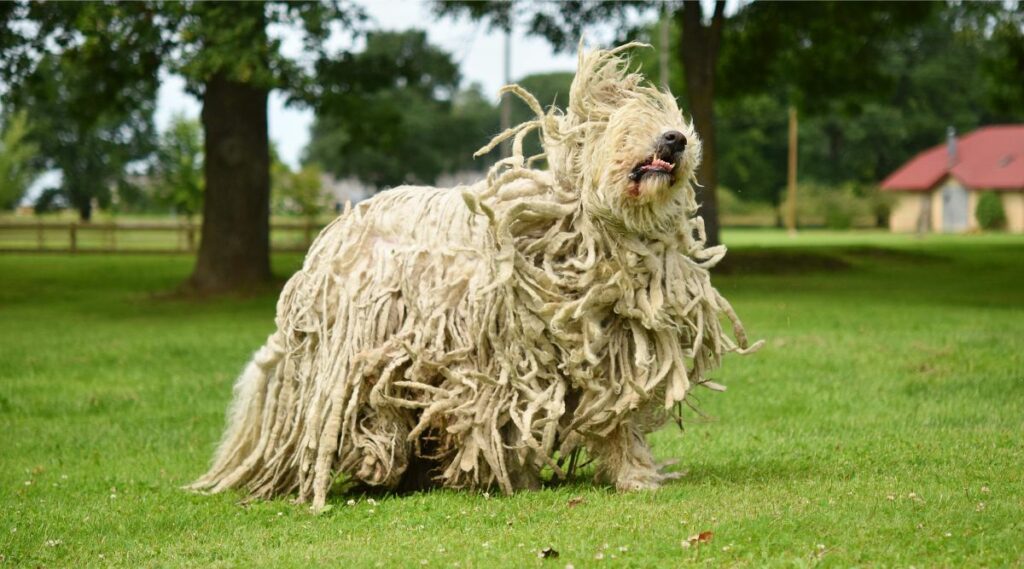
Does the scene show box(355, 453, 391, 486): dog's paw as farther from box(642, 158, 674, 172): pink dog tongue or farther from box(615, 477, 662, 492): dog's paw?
box(642, 158, 674, 172): pink dog tongue

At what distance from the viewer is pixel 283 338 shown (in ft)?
25.9

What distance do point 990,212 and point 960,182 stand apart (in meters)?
4.00

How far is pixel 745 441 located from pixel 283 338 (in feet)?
10.9

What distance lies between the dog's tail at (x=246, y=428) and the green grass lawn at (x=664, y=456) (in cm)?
20

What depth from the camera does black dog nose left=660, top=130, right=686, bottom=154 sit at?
6441mm

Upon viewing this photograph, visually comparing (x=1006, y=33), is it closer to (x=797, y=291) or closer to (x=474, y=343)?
(x=797, y=291)

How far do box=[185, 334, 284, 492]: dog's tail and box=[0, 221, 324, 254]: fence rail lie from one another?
1142 inches

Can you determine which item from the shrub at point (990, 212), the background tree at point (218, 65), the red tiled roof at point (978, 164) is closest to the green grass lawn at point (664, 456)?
the background tree at point (218, 65)

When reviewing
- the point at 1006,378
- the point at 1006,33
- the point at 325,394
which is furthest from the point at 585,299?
the point at 1006,33

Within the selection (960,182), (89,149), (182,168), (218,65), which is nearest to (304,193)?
(182,168)

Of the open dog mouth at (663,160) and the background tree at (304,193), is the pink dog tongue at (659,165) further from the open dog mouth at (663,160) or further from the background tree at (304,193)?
the background tree at (304,193)

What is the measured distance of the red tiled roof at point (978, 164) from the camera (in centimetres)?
6669

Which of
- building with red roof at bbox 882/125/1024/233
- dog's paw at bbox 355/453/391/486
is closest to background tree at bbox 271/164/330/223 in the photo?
building with red roof at bbox 882/125/1024/233

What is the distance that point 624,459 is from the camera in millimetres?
7035
